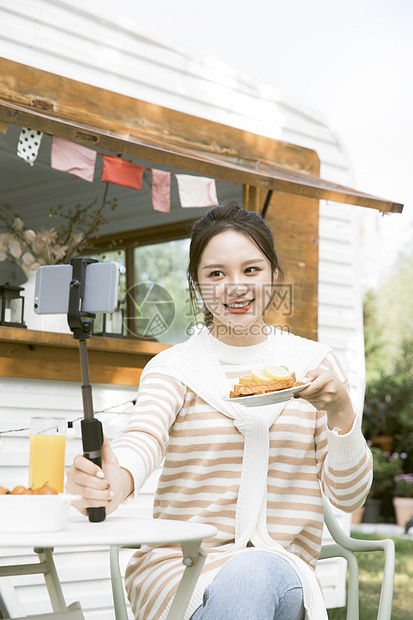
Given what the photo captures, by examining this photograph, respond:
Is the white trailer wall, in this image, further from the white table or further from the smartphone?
the smartphone

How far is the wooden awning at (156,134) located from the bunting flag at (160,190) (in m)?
0.15

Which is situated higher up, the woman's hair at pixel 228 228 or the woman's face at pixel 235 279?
the woman's hair at pixel 228 228

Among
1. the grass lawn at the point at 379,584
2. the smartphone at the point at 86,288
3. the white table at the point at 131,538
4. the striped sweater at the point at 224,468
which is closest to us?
the white table at the point at 131,538

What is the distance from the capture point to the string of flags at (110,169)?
293 cm

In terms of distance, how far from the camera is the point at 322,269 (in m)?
4.04

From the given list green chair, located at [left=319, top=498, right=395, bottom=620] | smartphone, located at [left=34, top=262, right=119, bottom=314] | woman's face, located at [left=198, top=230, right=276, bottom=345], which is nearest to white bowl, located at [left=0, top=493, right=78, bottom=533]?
smartphone, located at [left=34, top=262, right=119, bottom=314]

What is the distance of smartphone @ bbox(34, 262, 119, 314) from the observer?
48.4 inches

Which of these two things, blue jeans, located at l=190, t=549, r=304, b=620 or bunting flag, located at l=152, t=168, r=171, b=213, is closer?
blue jeans, located at l=190, t=549, r=304, b=620

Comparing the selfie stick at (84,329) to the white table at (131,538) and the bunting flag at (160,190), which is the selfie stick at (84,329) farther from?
the bunting flag at (160,190)

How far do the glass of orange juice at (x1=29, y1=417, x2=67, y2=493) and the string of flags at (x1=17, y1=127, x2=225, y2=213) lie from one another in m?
1.40

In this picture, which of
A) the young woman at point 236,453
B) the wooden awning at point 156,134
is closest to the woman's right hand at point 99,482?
the young woman at point 236,453

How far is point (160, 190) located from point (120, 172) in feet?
0.82

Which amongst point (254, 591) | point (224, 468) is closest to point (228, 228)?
point (224, 468)

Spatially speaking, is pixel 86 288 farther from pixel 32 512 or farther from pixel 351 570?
pixel 351 570
